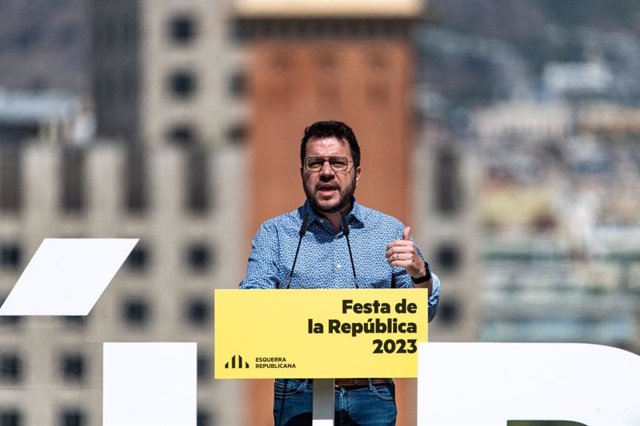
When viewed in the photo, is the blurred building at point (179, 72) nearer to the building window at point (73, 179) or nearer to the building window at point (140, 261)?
the building window at point (140, 261)

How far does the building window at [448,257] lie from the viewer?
88500 millimetres

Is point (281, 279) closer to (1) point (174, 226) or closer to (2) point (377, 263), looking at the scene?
(2) point (377, 263)

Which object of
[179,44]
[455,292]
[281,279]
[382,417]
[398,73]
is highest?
[179,44]

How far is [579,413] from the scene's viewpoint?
8.88 meters

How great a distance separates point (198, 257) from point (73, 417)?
50.1 feet

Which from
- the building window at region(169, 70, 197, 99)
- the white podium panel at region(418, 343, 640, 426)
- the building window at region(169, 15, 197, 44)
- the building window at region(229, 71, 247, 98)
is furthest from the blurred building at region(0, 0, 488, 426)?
the white podium panel at region(418, 343, 640, 426)

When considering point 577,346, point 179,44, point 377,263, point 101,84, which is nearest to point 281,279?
point 377,263

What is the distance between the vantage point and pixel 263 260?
857cm

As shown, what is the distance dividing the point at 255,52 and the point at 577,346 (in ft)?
237

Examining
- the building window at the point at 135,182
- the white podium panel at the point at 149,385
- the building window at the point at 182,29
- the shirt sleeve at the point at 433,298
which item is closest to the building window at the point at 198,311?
the building window at the point at 135,182

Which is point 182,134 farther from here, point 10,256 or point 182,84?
point 10,256

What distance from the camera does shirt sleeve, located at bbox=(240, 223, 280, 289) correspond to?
28.0 ft

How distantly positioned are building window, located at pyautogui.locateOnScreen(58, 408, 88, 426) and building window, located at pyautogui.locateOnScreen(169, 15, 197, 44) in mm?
32870

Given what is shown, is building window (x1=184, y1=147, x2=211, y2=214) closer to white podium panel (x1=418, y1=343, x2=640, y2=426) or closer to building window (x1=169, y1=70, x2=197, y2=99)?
building window (x1=169, y1=70, x2=197, y2=99)
